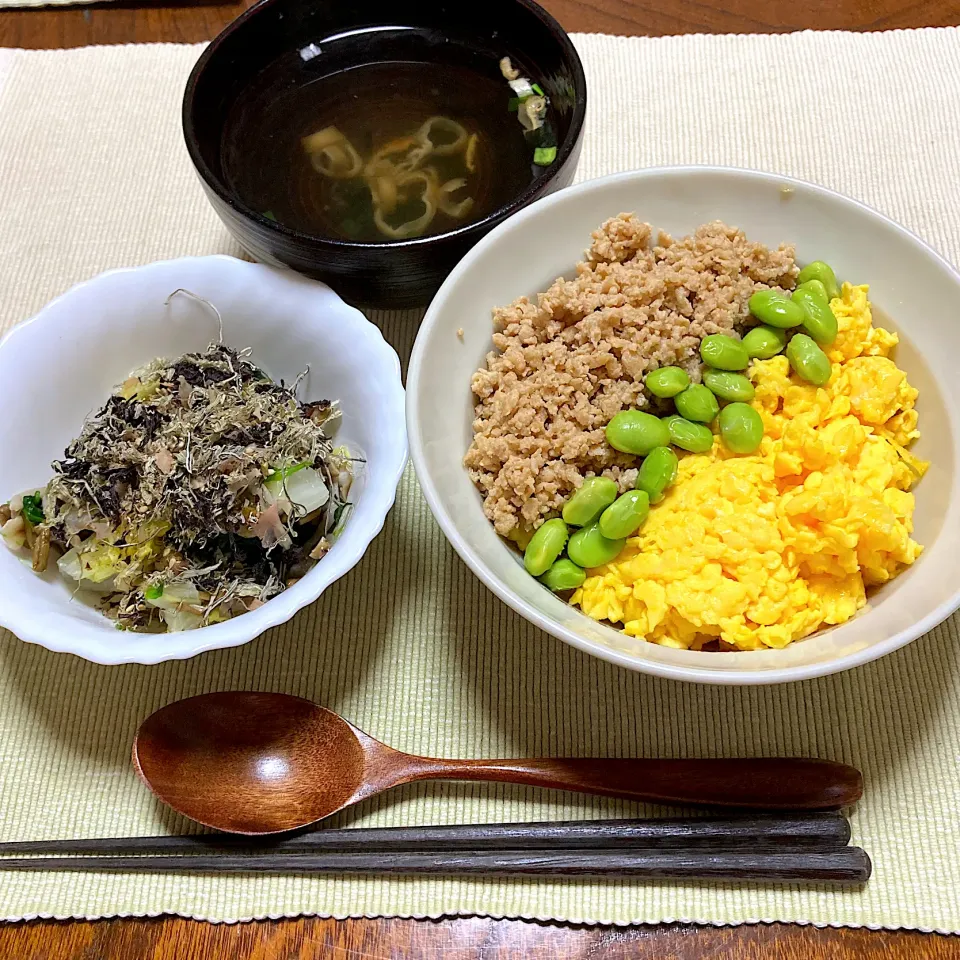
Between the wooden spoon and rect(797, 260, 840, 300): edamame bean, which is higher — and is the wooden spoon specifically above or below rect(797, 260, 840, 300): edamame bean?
below

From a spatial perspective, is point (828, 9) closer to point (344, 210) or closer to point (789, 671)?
point (344, 210)

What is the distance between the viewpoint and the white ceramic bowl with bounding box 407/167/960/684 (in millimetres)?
1348

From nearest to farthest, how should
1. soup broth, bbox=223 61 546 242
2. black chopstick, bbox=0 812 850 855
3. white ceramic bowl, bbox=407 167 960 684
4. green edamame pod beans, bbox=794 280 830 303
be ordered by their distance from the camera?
white ceramic bowl, bbox=407 167 960 684 < black chopstick, bbox=0 812 850 855 < green edamame pod beans, bbox=794 280 830 303 < soup broth, bbox=223 61 546 242

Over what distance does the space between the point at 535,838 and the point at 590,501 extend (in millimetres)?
637

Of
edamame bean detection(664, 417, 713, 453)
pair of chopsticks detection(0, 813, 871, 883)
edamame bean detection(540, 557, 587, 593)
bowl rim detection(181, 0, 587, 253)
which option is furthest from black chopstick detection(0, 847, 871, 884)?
bowl rim detection(181, 0, 587, 253)

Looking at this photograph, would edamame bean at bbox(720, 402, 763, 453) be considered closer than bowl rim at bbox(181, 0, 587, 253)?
Yes

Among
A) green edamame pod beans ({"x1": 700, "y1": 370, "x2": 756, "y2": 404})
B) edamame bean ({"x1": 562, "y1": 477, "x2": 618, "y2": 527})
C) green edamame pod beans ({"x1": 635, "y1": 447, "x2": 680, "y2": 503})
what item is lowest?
edamame bean ({"x1": 562, "y1": 477, "x2": 618, "y2": 527})

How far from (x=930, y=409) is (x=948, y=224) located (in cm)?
84

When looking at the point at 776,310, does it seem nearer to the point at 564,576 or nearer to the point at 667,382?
the point at 667,382

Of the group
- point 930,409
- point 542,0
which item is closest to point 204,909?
point 930,409

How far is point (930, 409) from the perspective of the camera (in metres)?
1.56

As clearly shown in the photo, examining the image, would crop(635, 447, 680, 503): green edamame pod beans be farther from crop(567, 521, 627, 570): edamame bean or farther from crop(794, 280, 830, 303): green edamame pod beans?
crop(794, 280, 830, 303): green edamame pod beans

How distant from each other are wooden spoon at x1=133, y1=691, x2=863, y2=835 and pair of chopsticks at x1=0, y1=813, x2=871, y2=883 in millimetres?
45

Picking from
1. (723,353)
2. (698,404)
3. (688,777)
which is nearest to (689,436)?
(698,404)
